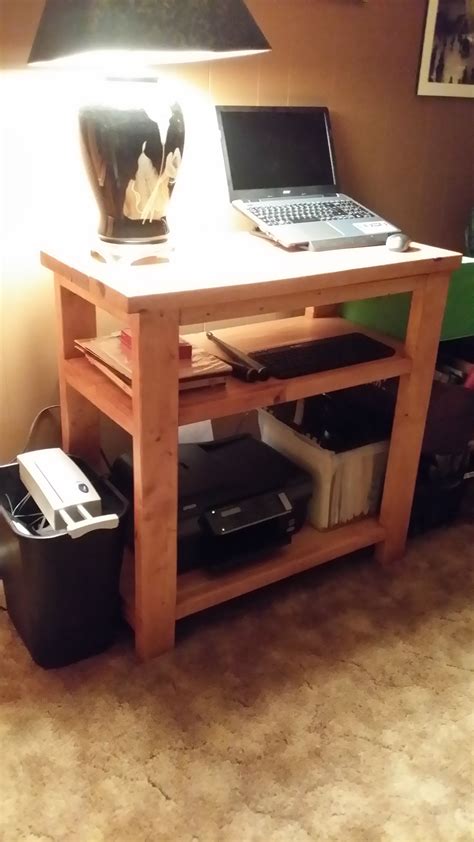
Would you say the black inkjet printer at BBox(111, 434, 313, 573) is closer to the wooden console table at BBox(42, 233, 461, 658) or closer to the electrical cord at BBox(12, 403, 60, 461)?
the wooden console table at BBox(42, 233, 461, 658)

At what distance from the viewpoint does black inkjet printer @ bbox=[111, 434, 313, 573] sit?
151 cm

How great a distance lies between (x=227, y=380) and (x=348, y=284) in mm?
310

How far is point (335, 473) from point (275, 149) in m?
0.79

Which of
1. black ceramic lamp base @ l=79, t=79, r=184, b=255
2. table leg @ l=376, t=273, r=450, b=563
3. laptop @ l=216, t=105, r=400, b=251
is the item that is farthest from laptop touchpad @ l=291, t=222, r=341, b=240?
black ceramic lamp base @ l=79, t=79, r=184, b=255

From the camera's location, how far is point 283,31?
1759 mm

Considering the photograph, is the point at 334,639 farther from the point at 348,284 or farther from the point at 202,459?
the point at 348,284

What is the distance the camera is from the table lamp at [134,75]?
1.17 metres

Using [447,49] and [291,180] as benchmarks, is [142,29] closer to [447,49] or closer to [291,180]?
[291,180]

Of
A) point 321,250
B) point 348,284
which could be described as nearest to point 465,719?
point 348,284

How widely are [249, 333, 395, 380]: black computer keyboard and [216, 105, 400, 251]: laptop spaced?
22 cm

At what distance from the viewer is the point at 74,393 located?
159 cm

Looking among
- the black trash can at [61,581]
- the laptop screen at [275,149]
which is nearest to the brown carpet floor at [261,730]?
the black trash can at [61,581]

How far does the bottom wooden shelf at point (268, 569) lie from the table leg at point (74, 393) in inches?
10.7

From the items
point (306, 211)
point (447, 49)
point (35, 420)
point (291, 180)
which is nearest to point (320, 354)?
point (306, 211)
